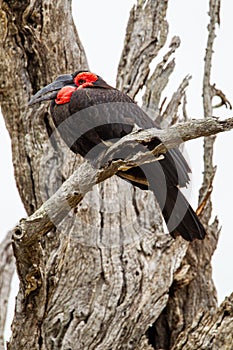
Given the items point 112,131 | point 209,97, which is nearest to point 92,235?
point 112,131

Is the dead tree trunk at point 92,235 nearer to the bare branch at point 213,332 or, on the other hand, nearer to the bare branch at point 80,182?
the bare branch at point 213,332

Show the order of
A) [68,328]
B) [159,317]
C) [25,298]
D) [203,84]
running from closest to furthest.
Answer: [25,298] < [68,328] < [159,317] < [203,84]

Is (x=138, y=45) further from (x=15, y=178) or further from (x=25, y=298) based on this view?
(x=25, y=298)

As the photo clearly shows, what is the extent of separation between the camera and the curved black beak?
475 cm

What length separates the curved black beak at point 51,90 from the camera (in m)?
4.75

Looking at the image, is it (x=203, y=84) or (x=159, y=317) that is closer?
(x=159, y=317)

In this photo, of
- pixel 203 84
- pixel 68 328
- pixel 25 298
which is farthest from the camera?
pixel 203 84

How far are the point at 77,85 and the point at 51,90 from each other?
0.19 meters

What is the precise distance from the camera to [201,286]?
5797 mm

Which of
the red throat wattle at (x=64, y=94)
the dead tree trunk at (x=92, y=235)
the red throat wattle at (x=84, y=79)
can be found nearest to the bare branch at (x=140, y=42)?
the dead tree trunk at (x=92, y=235)

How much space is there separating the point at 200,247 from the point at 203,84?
1.50 m

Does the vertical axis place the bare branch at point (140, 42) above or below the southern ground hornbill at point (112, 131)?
above

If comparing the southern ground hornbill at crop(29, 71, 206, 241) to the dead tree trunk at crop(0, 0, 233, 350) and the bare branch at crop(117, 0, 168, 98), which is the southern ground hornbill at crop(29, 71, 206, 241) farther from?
the bare branch at crop(117, 0, 168, 98)

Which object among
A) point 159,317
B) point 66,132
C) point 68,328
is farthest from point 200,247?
point 66,132
